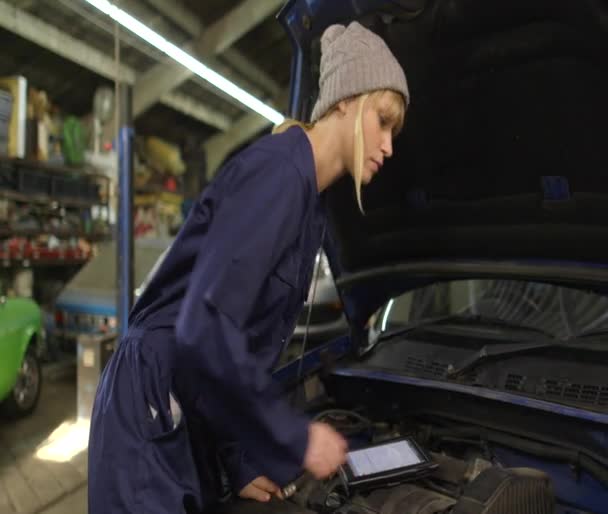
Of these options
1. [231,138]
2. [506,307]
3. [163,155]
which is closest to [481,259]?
[506,307]

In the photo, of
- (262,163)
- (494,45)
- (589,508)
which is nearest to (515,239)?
(494,45)

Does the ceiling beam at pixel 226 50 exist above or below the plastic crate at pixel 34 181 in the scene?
above

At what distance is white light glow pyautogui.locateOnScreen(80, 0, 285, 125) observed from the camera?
128 inches

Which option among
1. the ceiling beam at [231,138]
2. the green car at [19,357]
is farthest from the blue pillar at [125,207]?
the ceiling beam at [231,138]

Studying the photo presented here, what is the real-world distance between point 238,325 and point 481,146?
118 centimetres

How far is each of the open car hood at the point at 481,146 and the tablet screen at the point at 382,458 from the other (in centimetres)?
70

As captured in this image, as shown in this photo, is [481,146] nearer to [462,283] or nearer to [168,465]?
[462,283]

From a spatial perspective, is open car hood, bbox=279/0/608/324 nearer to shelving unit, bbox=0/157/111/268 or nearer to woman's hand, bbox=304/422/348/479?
woman's hand, bbox=304/422/348/479

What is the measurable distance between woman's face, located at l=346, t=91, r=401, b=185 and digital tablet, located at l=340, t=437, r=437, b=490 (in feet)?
2.48

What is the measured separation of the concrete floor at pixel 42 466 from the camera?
112 inches

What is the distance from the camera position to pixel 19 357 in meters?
3.62

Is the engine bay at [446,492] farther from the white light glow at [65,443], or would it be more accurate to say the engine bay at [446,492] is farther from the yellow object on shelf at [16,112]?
the yellow object on shelf at [16,112]

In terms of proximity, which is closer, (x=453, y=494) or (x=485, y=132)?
(x=453, y=494)

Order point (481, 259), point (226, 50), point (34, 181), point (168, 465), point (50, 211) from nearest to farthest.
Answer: point (168, 465) → point (481, 259) → point (34, 181) → point (50, 211) → point (226, 50)
